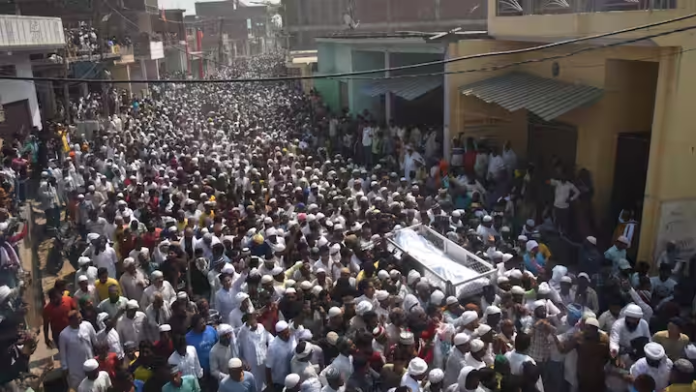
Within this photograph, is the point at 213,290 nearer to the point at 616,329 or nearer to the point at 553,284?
the point at 553,284

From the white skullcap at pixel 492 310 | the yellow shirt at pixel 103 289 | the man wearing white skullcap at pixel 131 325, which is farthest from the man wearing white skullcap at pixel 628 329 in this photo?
the yellow shirt at pixel 103 289

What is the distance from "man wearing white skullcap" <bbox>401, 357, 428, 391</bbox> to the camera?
15.7ft

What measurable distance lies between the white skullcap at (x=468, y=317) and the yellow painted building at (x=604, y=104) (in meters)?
4.23

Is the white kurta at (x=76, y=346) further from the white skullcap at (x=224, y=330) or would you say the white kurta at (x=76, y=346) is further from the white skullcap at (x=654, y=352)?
the white skullcap at (x=654, y=352)

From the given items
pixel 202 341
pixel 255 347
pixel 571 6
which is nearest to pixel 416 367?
pixel 255 347

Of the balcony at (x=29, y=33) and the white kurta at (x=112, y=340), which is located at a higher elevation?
the balcony at (x=29, y=33)

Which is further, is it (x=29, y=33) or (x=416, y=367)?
(x=29, y=33)

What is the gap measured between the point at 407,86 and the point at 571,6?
577cm

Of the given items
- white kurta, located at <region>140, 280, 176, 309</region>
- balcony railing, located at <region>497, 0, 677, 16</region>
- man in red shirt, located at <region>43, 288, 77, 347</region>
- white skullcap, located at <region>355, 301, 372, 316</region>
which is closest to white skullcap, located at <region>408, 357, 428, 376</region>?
white skullcap, located at <region>355, 301, 372, 316</region>

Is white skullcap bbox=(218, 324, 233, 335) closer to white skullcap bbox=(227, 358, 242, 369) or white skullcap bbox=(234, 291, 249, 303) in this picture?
white skullcap bbox=(227, 358, 242, 369)

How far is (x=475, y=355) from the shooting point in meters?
4.95

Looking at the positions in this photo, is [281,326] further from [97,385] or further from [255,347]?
[97,385]

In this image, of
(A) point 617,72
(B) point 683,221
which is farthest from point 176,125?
(B) point 683,221

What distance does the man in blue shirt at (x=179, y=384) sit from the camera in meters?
4.71
